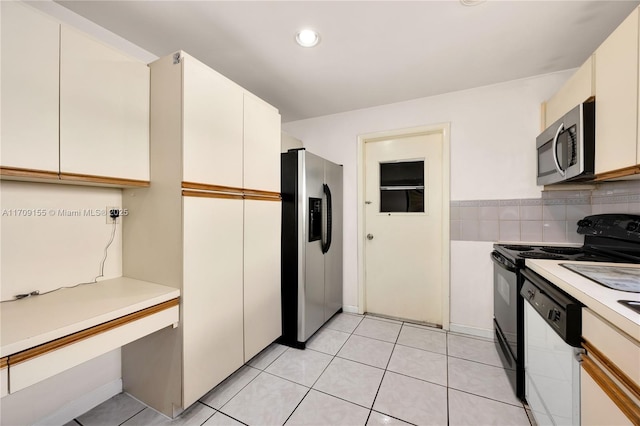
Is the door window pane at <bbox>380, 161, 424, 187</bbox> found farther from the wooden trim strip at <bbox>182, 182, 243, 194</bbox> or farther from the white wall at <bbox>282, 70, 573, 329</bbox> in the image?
the wooden trim strip at <bbox>182, 182, 243, 194</bbox>

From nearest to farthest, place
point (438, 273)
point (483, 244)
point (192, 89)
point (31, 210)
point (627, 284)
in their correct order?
point (627, 284) < point (31, 210) < point (192, 89) < point (483, 244) < point (438, 273)

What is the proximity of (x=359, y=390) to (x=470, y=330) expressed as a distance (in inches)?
55.9

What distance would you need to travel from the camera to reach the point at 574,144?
1.49 m

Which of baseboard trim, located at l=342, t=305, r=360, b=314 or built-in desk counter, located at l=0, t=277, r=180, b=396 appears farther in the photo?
baseboard trim, located at l=342, t=305, r=360, b=314

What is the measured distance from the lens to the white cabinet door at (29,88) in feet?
3.47

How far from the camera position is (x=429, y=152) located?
8.95ft

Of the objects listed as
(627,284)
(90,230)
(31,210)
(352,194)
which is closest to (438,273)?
(352,194)

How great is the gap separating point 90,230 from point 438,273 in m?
2.93

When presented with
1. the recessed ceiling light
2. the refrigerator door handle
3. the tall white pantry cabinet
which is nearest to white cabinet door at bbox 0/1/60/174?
the tall white pantry cabinet

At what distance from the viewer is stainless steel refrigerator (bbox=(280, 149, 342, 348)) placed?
87.5 inches

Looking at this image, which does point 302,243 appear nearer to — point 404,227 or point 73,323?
point 404,227

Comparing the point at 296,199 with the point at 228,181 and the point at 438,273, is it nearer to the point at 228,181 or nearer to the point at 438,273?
the point at 228,181

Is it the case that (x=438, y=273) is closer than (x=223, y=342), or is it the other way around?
(x=223, y=342)

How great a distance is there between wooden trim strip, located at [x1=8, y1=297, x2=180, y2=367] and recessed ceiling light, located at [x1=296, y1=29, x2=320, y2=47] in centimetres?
185
